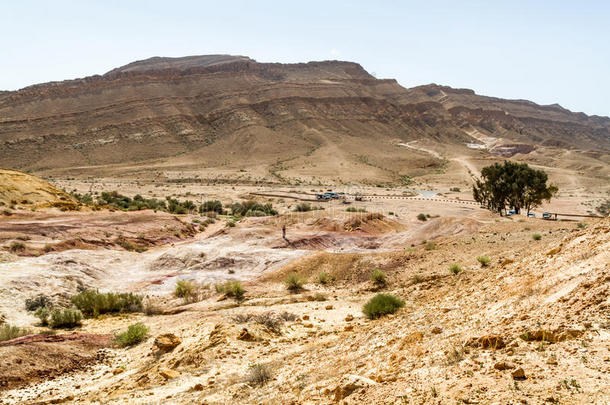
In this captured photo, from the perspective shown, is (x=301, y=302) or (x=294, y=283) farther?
(x=294, y=283)

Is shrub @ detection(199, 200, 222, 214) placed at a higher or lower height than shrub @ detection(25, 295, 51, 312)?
higher

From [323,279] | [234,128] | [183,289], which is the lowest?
[183,289]

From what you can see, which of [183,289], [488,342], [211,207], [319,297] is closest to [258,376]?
[488,342]

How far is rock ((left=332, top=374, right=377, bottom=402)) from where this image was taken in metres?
5.55

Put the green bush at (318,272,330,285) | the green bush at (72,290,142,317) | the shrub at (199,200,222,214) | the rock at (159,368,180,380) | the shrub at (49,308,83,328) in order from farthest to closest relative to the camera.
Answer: the shrub at (199,200,222,214), the green bush at (318,272,330,285), the green bush at (72,290,142,317), the shrub at (49,308,83,328), the rock at (159,368,180,380)

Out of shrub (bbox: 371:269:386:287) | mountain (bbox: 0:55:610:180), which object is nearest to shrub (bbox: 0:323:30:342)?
shrub (bbox: 371:269:386:287)

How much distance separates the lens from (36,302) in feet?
45.7

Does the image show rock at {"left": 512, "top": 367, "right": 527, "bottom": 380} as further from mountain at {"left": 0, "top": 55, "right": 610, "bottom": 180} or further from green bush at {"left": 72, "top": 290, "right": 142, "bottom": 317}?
mountain at {"left": 0, "top": 55, "right": 610, "bottom": 180}

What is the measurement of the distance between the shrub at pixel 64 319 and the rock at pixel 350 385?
9.95m

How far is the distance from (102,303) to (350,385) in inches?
441

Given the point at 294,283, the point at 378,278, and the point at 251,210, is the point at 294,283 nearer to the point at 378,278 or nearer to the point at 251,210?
the point at 378,278

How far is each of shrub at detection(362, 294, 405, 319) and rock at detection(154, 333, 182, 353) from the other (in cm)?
458

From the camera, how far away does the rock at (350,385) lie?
555cm

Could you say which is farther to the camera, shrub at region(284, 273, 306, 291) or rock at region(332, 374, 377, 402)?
shrub at region(284, 273, 306, 291)
